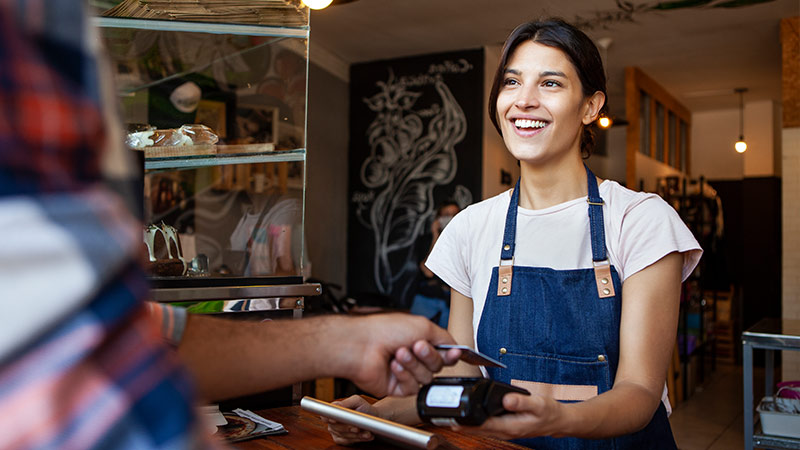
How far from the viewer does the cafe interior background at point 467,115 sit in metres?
5.27

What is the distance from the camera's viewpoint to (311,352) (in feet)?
2.87

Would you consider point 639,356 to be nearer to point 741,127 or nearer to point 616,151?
point 616,151

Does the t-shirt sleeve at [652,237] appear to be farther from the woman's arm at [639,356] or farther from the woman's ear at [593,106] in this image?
the woman's ear at [593,106]

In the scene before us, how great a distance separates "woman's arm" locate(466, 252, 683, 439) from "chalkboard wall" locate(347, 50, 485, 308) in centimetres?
460

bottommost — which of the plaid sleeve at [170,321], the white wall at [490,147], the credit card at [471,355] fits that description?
the credit card at [471,355]

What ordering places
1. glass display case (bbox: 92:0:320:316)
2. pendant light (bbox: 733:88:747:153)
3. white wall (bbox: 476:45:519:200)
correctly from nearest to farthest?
glass display case (bbox: 92:0:320:316)
white wall (bbox: 476:45:519:200)
pendant light (bbox: 733:88:747:153)

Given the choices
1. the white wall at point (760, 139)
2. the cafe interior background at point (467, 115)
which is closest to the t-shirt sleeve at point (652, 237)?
the cafe interior background at point (467, 115)

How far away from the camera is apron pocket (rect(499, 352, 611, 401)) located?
1.44 meters

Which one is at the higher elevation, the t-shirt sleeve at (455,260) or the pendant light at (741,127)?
the pendant light at (741,127)

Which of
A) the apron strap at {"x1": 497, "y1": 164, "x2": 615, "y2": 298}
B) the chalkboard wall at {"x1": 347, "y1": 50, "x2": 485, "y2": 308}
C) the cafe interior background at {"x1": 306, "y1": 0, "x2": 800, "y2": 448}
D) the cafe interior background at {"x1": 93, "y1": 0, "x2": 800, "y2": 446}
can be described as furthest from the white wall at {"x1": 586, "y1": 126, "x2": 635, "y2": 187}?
the apron strap at {"x1": 497, "y1": 164, "x2": 615, "y2": 298}

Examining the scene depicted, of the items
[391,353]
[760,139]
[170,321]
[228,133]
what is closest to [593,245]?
[391,353]

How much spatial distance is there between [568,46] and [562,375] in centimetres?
75

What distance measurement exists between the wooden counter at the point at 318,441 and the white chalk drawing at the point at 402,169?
4668 millimetres

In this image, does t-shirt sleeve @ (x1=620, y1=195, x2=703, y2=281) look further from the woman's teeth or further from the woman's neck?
the woman's teeth
